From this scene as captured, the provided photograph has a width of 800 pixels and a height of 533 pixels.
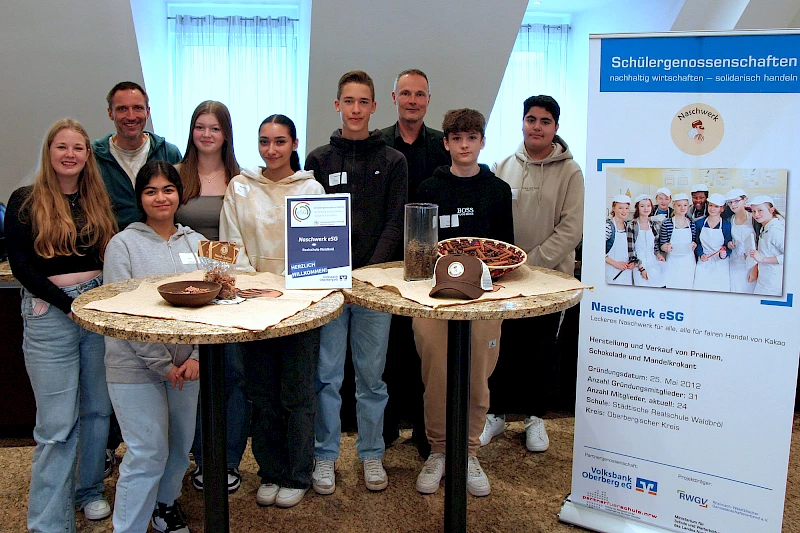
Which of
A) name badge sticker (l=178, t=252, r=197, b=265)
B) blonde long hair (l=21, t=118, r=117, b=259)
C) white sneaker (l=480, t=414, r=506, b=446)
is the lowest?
white sneaker (l=480, t=414, r=506, b=446)

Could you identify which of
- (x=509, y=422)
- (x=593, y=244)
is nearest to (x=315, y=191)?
(x=593, y=244)

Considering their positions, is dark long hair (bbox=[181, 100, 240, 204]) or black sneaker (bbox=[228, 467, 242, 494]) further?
black sneaker (bbox=[228, 467, 242, 494])

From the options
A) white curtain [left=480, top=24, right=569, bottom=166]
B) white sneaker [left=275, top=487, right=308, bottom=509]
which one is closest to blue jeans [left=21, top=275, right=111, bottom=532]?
white sneaker [left=275, top=487, right=308, bottom=509]

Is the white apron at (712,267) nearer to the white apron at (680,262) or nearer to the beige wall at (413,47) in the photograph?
the white apron at (680,262)

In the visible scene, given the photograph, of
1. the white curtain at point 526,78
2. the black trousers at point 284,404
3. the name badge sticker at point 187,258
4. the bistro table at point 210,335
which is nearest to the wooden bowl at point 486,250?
the bistro table at point 210,335

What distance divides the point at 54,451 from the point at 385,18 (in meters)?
2.63

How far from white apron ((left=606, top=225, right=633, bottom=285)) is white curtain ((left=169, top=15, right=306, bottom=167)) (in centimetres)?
414

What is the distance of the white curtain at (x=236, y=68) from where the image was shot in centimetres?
559

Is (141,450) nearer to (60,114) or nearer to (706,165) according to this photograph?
(706,165)

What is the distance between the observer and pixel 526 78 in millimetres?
6180

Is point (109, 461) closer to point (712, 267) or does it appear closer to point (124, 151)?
point (124, 151)

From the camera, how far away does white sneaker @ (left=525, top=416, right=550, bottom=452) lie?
275cm

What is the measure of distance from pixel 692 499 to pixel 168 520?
1629mm

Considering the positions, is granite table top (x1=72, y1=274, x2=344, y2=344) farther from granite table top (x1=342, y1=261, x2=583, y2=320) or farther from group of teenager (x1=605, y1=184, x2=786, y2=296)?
group of teenager (x1=605, y1=184, x2=786, y2=296)
